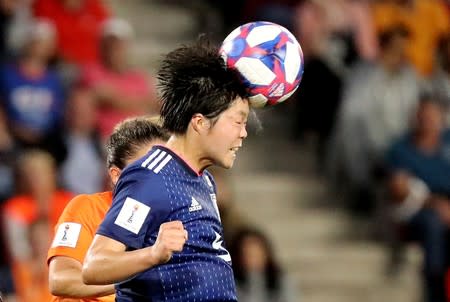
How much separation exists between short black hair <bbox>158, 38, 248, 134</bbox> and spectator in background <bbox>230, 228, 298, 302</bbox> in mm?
4004

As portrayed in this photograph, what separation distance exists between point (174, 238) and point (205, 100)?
Answer: 50cm

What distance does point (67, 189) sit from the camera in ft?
25.4

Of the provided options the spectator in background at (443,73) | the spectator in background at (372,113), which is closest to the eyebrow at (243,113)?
the spectator in background at (372,113)

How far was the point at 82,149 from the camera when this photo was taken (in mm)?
7961

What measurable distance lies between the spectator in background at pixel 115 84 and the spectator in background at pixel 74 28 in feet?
0.34

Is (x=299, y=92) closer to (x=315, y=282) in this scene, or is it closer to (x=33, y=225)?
(x=315, y=282)

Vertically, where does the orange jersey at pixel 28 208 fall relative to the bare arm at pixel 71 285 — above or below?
below

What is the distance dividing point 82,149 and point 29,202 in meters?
0.70

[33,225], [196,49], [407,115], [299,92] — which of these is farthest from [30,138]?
[196,49]

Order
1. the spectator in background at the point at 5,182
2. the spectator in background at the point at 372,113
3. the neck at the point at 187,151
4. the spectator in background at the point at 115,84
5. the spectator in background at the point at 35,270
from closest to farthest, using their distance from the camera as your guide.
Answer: the neck at the point at 187,151
the spectator in background at the point at 35,270
the spectator in background at the point at 5,182
the spectator in background at the point at 115,84
the spectator in background at the point at 372,113

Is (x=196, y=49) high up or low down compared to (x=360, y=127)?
up

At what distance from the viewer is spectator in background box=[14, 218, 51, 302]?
6918mm

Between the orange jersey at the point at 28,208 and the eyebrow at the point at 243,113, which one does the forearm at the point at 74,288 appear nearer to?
the eyebrow at the point at 243,113

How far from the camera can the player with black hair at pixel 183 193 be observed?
3.40 meters
